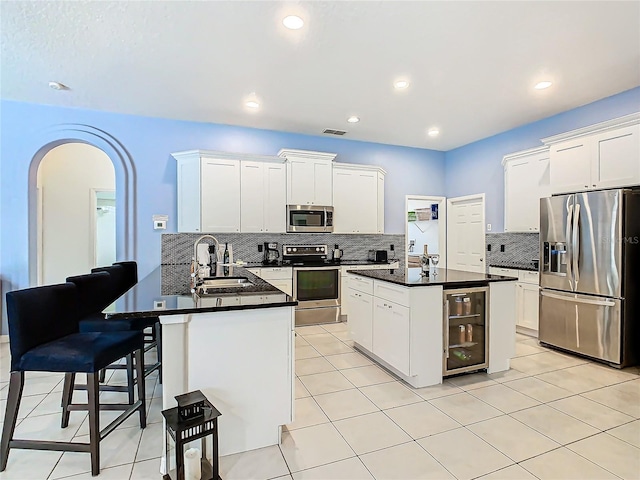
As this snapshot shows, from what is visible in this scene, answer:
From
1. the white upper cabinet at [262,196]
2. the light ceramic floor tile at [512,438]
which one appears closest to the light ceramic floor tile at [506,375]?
the light ceramic floor tile at [512,438]

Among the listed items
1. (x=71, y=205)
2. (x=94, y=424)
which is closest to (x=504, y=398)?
(x=94, y=424)

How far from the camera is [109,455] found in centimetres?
201

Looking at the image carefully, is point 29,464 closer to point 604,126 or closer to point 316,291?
point 316,291

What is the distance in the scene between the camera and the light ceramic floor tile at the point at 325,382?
9.57 feet

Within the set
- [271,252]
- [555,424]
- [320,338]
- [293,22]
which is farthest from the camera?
[271,252]

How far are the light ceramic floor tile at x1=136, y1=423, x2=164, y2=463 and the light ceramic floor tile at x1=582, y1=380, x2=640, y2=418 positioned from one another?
3.29 metres

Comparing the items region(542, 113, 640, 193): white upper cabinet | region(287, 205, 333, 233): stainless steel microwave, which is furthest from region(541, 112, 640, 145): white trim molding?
region(287, 205, 333, 233): stainless steel microwave

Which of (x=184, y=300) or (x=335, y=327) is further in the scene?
(x=335, y=327)

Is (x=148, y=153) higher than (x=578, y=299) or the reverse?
higher

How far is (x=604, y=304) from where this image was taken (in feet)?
11.4

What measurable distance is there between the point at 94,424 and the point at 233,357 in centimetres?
80

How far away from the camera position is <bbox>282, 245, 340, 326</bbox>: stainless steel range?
16.5ft

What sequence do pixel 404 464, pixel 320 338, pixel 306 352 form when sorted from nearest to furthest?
pixel 404 464 → pixel 306 352 → pixel 320 338

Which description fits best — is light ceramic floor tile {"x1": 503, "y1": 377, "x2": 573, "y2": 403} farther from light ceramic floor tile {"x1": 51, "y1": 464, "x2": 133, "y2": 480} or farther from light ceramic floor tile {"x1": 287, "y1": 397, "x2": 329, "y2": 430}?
light ceramic floor tile {"x1": 51, "y1": 464, "x2": 133, "y2": 480}
